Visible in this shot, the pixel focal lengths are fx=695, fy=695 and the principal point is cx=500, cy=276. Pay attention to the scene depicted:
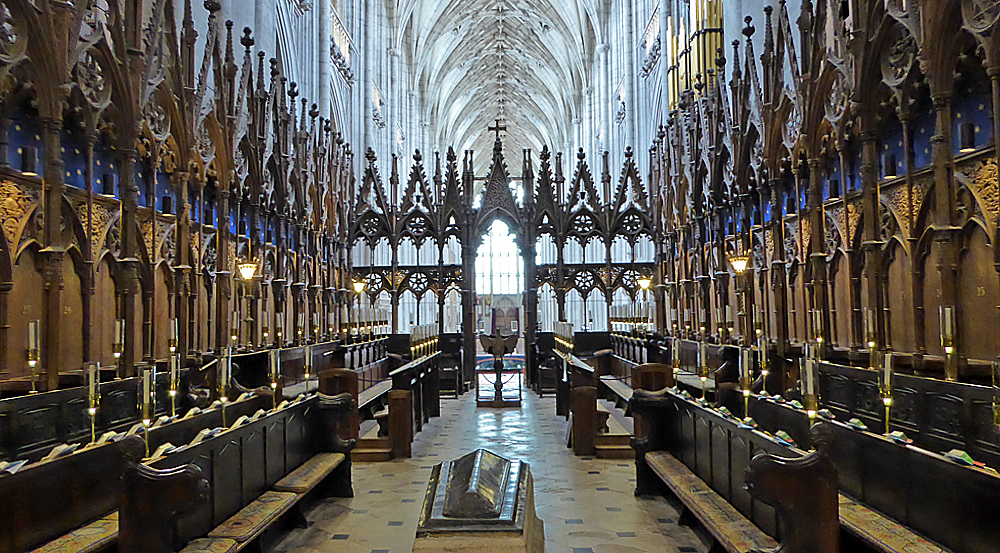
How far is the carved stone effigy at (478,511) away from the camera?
276cm

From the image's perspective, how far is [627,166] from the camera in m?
20.9

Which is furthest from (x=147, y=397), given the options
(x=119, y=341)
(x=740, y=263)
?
(x=740, y=263)

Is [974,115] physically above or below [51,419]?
above

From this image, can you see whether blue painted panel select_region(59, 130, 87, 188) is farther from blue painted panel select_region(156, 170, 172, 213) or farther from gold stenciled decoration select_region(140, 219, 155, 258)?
blue painted panel select_region(156, 170, 172, 213)

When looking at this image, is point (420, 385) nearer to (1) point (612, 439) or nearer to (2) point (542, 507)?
(1) point (612, 439)

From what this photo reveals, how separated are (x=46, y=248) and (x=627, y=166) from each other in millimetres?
16007

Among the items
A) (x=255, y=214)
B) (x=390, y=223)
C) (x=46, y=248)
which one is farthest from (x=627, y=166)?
(x=46, y=248)

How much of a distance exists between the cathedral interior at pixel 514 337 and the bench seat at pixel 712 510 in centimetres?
4

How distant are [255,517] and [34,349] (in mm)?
3532

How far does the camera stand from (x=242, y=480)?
237 inches

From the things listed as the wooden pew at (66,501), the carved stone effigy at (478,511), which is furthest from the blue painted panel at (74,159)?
the carved stone effigy at (478,511)

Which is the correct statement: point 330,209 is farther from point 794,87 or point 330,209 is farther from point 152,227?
point 794,87

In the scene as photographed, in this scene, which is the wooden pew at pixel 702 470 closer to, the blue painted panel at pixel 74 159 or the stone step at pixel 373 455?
the stone step at pixel 373 455

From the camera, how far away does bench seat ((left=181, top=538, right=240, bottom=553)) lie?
4789mm
